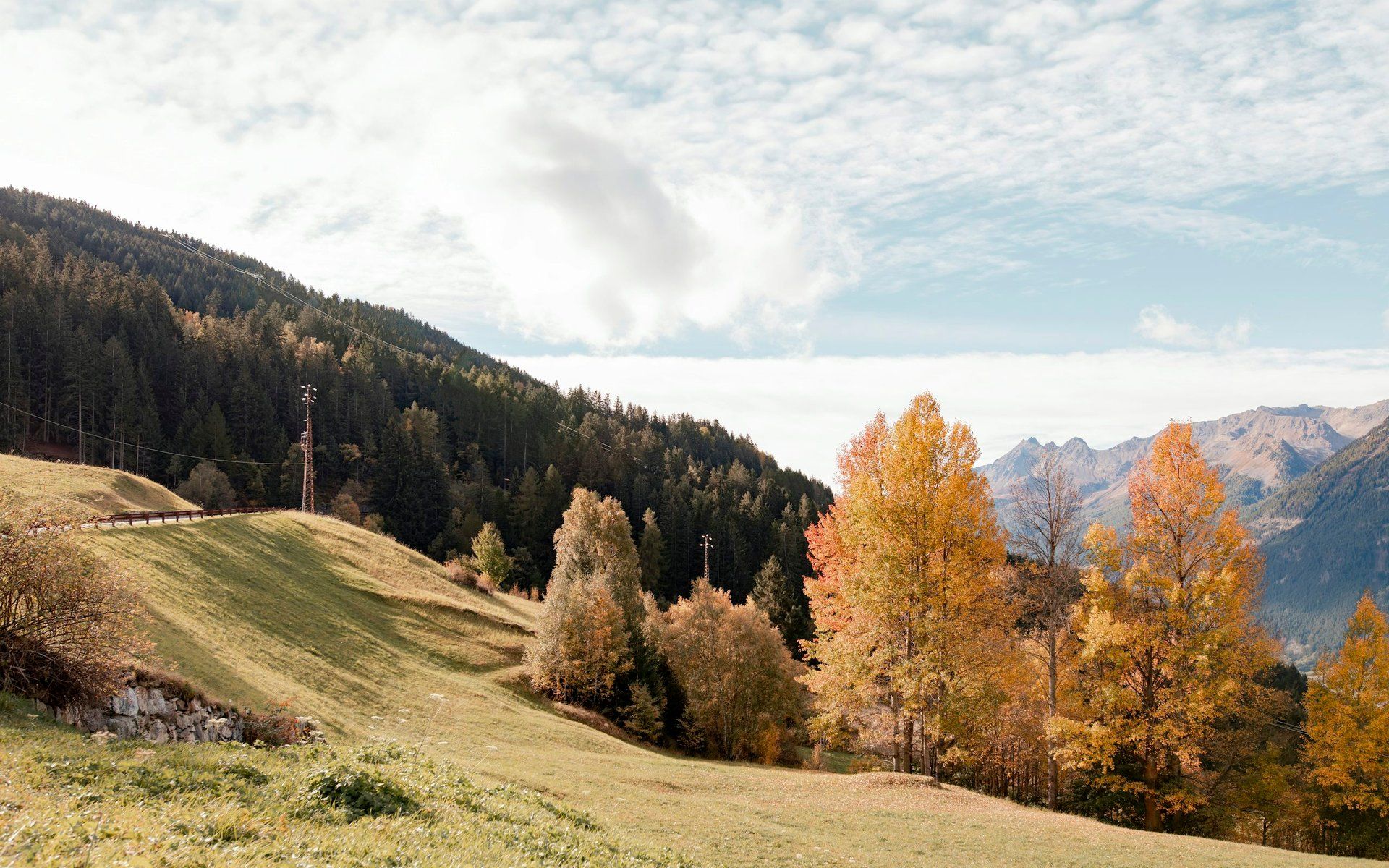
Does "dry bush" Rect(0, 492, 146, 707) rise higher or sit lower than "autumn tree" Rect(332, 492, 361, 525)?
higher

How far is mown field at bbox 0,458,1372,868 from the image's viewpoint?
1029cm

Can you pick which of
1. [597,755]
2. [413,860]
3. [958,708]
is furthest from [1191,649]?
[413,860]

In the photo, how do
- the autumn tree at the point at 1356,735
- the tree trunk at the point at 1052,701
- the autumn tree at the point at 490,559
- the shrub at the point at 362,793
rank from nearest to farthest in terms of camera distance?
the shrub at the point at 362,793 < the tree trunk at the point at 1052,701 < the autumn tree at the point at 1356,735 < the autumn tree at the point at 490,559

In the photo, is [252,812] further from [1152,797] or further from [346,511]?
[346,511]

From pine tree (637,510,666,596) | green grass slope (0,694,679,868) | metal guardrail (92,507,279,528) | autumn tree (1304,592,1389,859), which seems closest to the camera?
green grass slope (0,694,679,868)

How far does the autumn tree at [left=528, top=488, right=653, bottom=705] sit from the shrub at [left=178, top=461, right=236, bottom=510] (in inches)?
2167

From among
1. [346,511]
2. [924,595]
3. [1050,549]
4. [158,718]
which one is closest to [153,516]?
[158,718]

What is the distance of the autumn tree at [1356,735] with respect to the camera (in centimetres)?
3453

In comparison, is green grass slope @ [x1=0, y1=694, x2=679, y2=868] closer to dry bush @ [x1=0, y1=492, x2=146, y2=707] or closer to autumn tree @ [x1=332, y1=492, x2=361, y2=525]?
dry bush @ [x1=0, y1=492, x2=146, y2=707]

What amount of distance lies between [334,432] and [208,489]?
52474mm

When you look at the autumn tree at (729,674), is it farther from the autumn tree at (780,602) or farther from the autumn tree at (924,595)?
the autumn tree at (780,602)

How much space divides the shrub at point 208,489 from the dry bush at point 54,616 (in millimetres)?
82031

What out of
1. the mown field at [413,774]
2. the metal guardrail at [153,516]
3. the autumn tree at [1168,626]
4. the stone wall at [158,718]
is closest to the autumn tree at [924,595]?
the mown field at [413,774]

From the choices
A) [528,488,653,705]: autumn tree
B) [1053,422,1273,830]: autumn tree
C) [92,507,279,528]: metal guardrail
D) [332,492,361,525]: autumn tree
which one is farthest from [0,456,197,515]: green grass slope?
[1053,422,1273,830]: autumn tree
